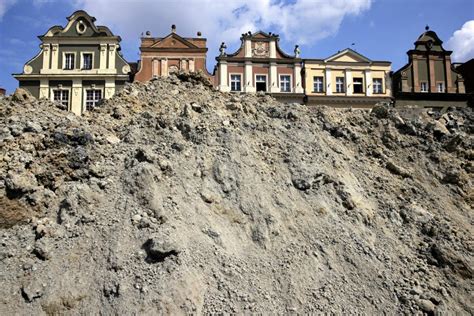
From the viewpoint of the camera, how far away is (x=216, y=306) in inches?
407

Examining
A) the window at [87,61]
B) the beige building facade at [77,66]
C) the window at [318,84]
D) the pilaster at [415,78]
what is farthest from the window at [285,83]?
the window at [87,61]

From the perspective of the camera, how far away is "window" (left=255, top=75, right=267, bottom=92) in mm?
33344

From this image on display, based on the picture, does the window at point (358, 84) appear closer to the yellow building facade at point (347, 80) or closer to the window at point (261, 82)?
the yellow building facade at point (347, 80)

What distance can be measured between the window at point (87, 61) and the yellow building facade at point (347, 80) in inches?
629

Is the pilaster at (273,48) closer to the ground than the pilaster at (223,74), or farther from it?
farther from it

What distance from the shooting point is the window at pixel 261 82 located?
33344 millimetres

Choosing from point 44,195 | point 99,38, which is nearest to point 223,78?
point 99,38

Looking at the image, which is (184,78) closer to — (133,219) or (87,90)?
(133,219)

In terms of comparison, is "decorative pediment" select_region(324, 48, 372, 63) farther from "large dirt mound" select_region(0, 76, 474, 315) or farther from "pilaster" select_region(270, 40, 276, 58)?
"large dirt mound" select_region(0, 76, 474, 315)

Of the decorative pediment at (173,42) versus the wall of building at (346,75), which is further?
the wall of building at (346,75)

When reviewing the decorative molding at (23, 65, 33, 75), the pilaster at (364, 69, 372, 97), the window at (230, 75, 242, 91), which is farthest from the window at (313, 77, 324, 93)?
the decorative molding at (23, 65, 33, 75)

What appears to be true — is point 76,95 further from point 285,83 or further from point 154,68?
point 285,83

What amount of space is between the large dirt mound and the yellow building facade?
15693 millimetres

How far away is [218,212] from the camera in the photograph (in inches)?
515
